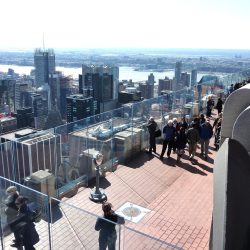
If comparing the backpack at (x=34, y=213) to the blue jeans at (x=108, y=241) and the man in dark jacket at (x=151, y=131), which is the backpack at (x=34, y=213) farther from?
the man in dark jacket at (x=151, y=131)

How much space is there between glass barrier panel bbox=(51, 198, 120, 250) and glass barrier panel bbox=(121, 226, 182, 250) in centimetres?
18

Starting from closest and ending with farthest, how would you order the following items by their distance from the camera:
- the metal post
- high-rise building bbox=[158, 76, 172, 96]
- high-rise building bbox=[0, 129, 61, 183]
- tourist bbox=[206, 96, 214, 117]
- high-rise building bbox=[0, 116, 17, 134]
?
high-rise building bbox=[0, 129, 61, 183] < the metal post < tourist bbox=[206, 96, 214, 117] < high-rise building bbox=[0, 116, 17, 134] < high-rise building bbox=[158, 76, 172, 96]

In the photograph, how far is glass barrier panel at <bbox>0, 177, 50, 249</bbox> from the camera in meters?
5.56

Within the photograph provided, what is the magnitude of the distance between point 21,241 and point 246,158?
173 inches

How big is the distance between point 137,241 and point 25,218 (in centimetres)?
226

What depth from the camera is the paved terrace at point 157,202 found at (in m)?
5.40

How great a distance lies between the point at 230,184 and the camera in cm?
271

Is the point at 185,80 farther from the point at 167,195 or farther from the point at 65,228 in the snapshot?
the point at 65,228

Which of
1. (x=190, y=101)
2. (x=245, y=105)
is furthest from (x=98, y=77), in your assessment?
(x=245, y=105)

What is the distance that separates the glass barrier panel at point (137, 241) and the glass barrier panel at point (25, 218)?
146 centimetres

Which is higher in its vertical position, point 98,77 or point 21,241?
point 21,241

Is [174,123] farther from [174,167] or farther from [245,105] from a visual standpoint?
[245,105]

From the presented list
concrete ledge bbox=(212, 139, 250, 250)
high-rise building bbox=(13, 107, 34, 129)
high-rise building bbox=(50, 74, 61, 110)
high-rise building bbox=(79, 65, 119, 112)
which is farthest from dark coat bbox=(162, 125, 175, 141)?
high-rise building bbox=(50, 74, 61, 110)

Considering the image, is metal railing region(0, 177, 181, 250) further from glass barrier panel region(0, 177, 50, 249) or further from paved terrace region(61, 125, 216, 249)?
paved terrace region(61, 125, 216, 249)
